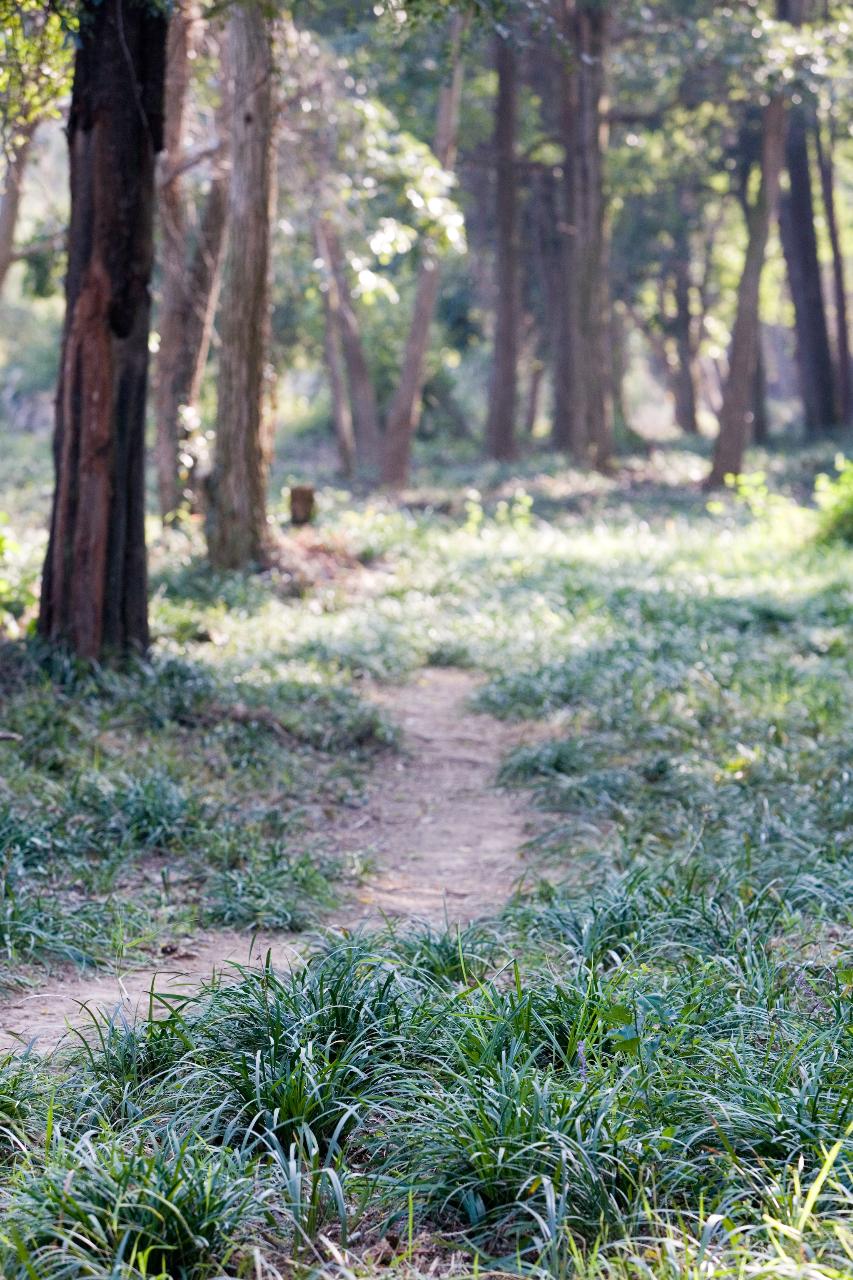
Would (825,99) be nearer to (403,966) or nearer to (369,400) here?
(369,400)

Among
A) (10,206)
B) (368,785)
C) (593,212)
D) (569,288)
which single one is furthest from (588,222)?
(368,785)

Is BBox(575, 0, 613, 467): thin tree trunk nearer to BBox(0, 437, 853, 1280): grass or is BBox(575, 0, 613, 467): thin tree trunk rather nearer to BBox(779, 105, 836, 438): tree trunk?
BBox(779, 105, 836, 438): tree trunk

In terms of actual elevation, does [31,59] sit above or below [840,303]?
below

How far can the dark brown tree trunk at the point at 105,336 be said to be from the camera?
7961 mm

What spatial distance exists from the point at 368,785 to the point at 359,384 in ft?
67.4

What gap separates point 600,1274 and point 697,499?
18.7 metres

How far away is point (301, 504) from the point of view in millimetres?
15039

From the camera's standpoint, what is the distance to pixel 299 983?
404 cm

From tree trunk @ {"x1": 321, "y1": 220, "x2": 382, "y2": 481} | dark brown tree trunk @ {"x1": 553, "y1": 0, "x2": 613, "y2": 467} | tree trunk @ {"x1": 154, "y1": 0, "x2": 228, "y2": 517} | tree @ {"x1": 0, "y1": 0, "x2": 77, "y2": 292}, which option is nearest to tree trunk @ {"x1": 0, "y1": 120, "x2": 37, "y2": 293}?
tree @ {"x1": 0, "y1": 0, "x2": 77, "y2": 292}

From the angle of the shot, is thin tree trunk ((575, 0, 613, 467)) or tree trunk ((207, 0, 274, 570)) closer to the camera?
tree trunk ((207, 0, 274, 570))

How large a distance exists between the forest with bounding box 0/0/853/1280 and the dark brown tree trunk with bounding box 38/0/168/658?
0.08ft

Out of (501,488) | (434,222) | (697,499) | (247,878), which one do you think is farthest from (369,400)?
(247,878)

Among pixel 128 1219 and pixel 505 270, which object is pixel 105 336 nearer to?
pixel 128 1219

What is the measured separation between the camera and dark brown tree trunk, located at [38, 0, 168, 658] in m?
7.96
